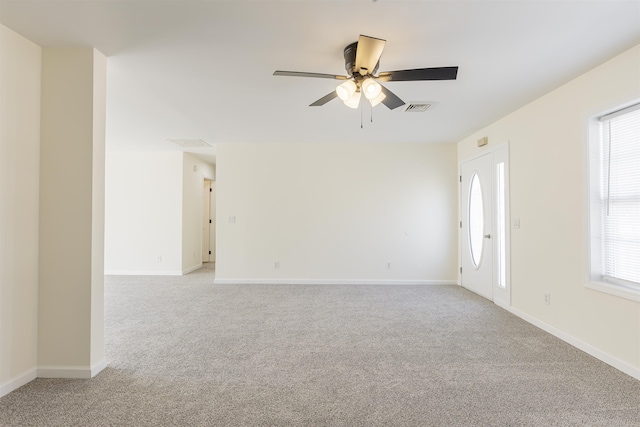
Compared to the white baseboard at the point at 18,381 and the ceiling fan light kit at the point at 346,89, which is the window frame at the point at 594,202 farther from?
the white baseboard at the point at 18,381

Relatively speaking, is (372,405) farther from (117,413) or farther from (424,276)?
(424,276)

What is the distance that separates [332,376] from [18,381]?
2221mm

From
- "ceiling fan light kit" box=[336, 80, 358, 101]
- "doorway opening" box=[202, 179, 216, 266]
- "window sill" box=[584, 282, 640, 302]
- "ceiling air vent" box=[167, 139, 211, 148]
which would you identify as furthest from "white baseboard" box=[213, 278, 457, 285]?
"ceiling fan light kit" box=[336, 80, 358, 101]

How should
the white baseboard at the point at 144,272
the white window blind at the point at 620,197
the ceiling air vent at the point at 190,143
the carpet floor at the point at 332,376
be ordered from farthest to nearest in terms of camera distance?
the white baseboard at the point at 144,272 → the ceiling air vent at the point at 190,143 → the white window blind at the point at 620,197 → the carpet floor at the point at 332,376

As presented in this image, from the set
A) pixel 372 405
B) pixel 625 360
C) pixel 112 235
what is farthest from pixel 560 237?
pixel 112 235

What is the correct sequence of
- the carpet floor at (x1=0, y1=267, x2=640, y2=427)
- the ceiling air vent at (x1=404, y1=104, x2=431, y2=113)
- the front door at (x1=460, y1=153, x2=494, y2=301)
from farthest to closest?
the front door at (x1=460, y1=153, x2=494, y2=301) < the ceiling air vent at (x1=404, y1=104, x2=431, y2=113) < the carpet floor at (x1=0, y1=267, x2=640, y2=427)

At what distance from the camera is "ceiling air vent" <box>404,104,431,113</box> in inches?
138

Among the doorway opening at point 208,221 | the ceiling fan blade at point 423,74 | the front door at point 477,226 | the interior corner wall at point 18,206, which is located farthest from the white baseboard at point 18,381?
the doorway opening at point 208,221

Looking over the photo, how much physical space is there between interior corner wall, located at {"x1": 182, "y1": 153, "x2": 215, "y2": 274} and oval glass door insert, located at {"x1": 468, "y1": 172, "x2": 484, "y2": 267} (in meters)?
5.46

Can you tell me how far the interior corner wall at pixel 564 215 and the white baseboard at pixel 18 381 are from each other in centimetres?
447

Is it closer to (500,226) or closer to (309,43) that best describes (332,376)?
(309,43)

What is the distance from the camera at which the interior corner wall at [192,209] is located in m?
6.24

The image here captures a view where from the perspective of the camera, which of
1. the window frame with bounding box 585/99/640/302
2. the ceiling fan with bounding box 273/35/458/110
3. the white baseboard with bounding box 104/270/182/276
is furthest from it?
the white baseboard with bounding box 104/270/182/276

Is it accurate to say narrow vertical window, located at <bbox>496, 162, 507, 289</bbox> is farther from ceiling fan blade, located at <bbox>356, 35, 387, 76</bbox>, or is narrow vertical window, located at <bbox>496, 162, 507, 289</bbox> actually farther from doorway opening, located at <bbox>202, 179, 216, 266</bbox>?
doorway opening, located at <bbox>202, 179, 216, 266</bbox>
